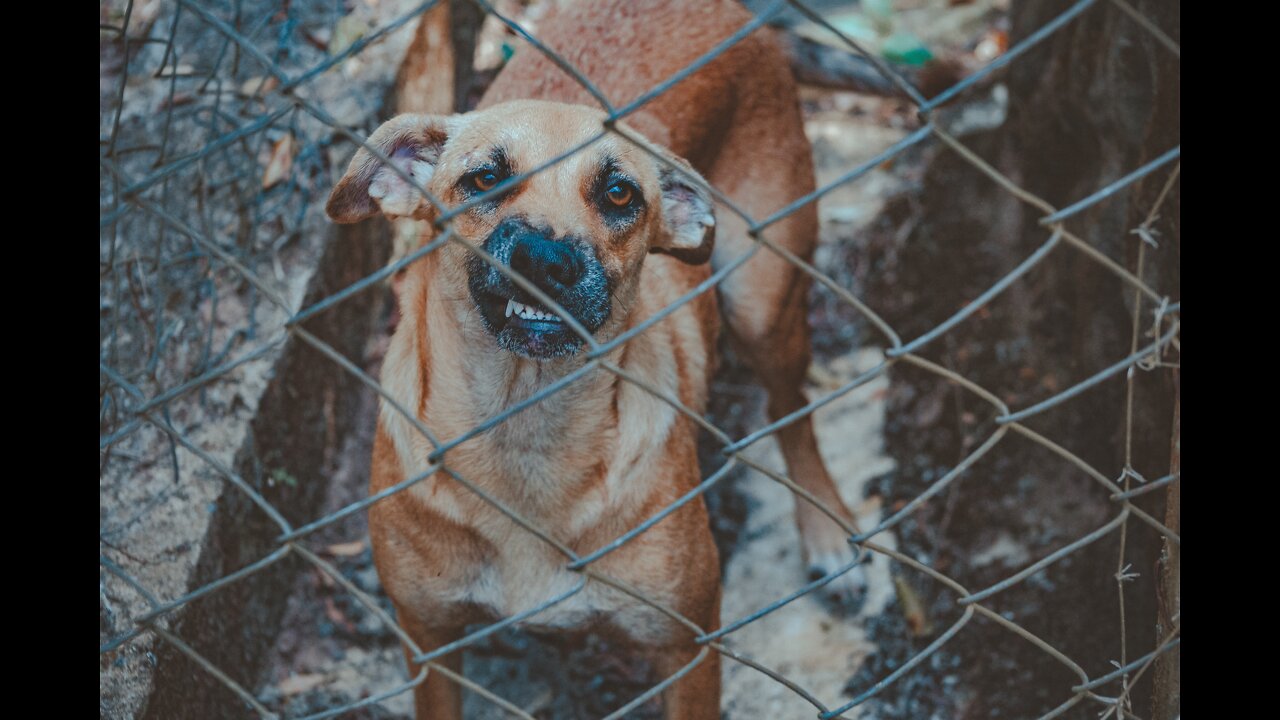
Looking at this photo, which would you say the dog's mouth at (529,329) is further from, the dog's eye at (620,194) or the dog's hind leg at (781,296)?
the dog's hind leg at (781,296)

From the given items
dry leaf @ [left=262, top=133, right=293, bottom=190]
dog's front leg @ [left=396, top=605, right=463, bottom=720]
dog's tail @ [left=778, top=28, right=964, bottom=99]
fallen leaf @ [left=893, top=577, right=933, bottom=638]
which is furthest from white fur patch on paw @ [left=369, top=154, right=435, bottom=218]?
dog's tail @ [left=778, top=28, right=964, bottom=99]

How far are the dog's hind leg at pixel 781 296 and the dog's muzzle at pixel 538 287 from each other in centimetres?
131

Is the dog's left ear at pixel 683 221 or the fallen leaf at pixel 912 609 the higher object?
the dog's left ear at pixel 683 221

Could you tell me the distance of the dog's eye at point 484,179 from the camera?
249cm

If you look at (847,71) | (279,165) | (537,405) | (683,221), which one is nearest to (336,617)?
(537,405)

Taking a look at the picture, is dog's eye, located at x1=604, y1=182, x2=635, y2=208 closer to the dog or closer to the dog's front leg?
the dog

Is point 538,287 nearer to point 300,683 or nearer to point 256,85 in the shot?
point 300,683

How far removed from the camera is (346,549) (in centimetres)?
357

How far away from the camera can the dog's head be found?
2256 millimetres

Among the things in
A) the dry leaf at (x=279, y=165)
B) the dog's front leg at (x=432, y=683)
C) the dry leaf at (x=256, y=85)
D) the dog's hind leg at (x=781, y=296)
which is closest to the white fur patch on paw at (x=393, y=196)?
the dog's front leg at (x=432, y=683)

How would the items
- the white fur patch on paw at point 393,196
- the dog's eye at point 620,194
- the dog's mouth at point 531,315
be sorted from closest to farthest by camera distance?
the dog's mouth at point 531,315 → the white fur patch on paw at point 393,196 → the dog's eye at point 620,194

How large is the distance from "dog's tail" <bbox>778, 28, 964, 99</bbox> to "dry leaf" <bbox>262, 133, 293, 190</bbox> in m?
1.86

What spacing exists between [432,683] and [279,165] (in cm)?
194
